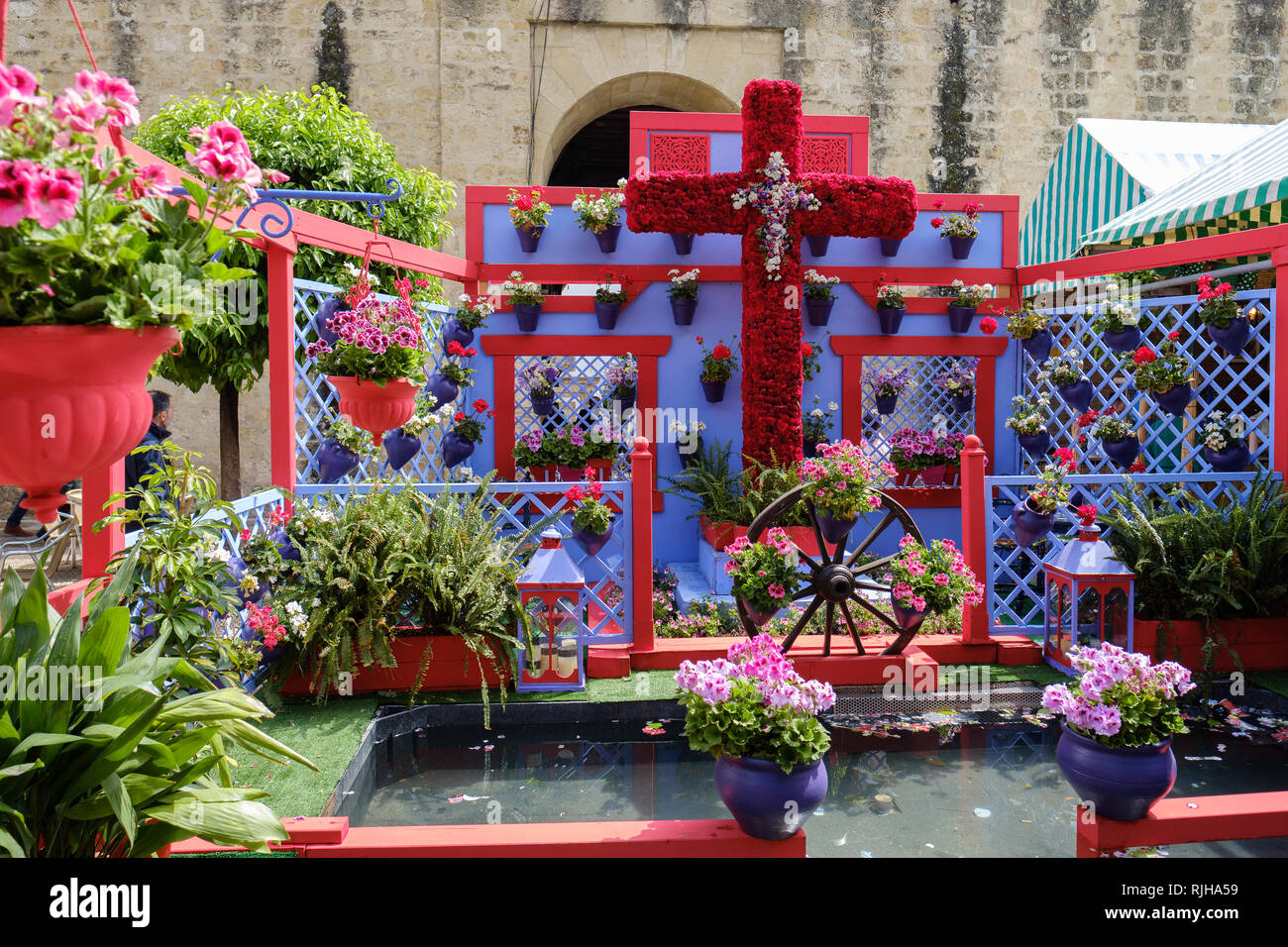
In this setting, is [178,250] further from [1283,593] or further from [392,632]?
[1283,593]

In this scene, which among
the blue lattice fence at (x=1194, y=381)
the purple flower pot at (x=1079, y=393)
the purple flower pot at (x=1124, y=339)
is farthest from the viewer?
the purple flower pot at (x=1079, y=393)

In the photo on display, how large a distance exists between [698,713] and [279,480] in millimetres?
3402

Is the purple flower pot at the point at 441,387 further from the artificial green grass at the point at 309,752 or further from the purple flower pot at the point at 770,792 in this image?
the purple flower pot at the point at 770,792

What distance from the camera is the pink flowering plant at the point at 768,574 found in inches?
187

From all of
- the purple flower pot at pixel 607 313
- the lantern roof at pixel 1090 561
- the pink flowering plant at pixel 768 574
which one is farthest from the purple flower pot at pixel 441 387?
the lantern roof at pixel 1090 561

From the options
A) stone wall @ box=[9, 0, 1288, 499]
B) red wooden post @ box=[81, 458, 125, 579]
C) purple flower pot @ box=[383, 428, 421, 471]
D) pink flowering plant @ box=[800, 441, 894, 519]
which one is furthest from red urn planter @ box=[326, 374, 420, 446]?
stone wall @ box=[9, 0, 1288, 499]

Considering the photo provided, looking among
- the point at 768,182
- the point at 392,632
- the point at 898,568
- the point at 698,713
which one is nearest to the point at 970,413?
the point at 768,182

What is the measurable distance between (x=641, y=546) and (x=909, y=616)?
162 centimetres

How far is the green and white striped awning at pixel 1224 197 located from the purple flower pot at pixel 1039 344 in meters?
0.95

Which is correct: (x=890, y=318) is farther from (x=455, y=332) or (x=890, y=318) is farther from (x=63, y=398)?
(x=63, y=398)

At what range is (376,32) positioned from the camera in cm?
1173

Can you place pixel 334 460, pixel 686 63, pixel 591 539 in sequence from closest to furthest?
pixel 334 460 < pixel 591 539 < pixel 686 63

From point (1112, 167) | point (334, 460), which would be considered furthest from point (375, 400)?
point (1112, 167)

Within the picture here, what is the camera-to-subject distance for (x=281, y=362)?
17.4 ft
